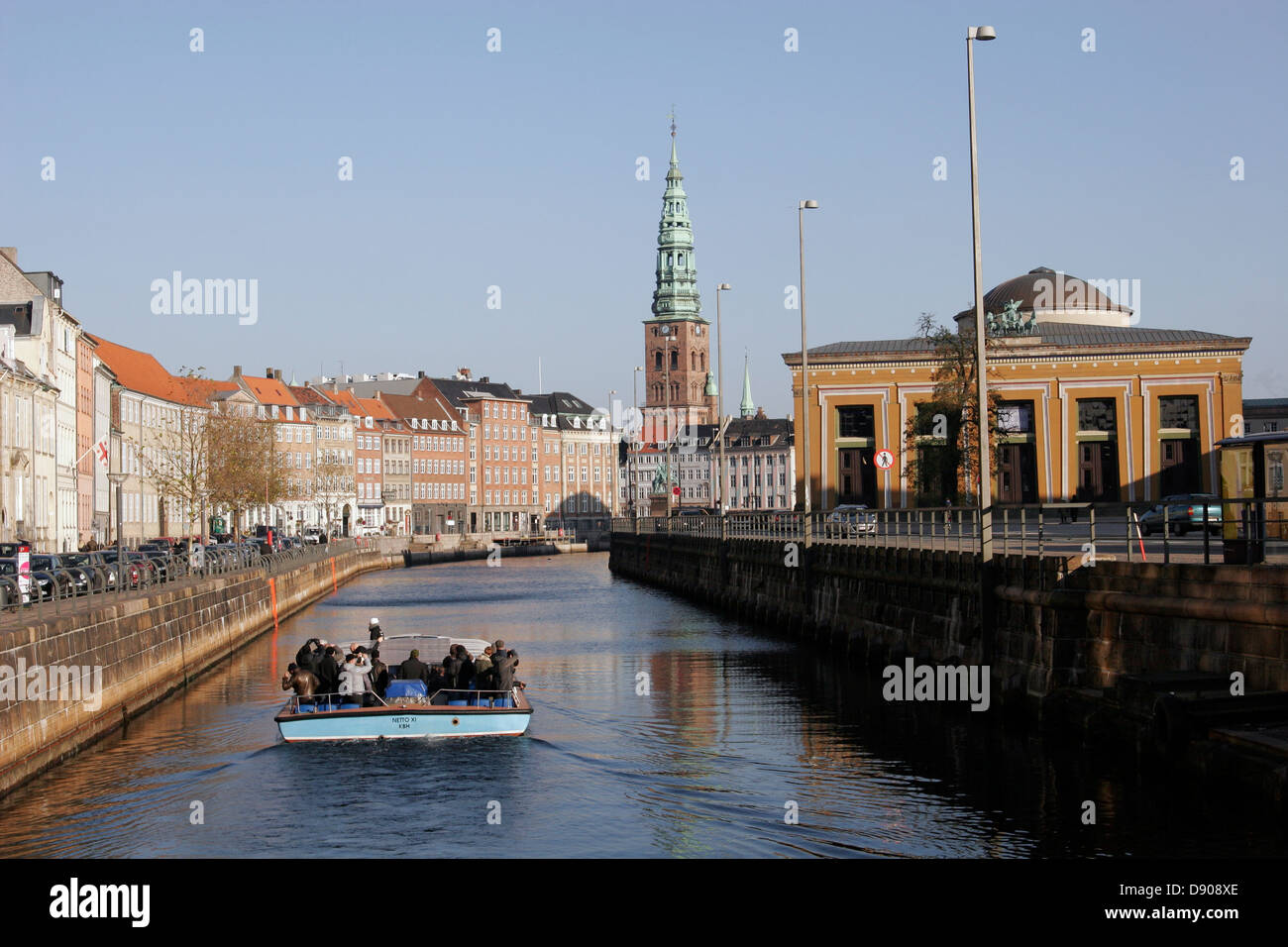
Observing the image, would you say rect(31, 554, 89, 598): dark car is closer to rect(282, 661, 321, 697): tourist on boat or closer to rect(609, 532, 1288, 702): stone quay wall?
rect(282, 661, 321, 697): tourist on boat

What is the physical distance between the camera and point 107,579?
3516cm

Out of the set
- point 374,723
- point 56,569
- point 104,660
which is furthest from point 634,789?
point 56,569

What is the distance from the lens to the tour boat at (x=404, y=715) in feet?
97.9

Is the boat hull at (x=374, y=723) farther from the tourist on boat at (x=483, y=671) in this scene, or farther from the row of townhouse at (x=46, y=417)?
the row of townhouse at (x=46, y=417)

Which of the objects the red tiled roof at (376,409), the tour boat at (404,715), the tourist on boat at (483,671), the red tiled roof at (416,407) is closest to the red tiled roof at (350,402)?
the red tiled roof at (376,409)

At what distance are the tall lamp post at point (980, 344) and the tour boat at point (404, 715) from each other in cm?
1008

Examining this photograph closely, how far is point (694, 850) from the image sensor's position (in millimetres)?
21234

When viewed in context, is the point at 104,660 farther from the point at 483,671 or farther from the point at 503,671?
the point at 503,671

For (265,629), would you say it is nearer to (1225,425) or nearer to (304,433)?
(1225,425)

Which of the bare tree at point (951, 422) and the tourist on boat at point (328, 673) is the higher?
the bare tree at point (951, 422)

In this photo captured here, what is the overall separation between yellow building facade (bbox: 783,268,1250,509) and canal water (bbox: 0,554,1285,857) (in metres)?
71.1

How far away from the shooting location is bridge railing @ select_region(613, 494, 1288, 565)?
25250 millimetres

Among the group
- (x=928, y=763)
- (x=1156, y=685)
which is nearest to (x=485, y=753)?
(x=928, y=763)

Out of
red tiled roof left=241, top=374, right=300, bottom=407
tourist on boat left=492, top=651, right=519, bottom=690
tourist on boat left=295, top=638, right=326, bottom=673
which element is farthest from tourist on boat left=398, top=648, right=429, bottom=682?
red tiled roof left=241, top=374, right=300, bottom=407
